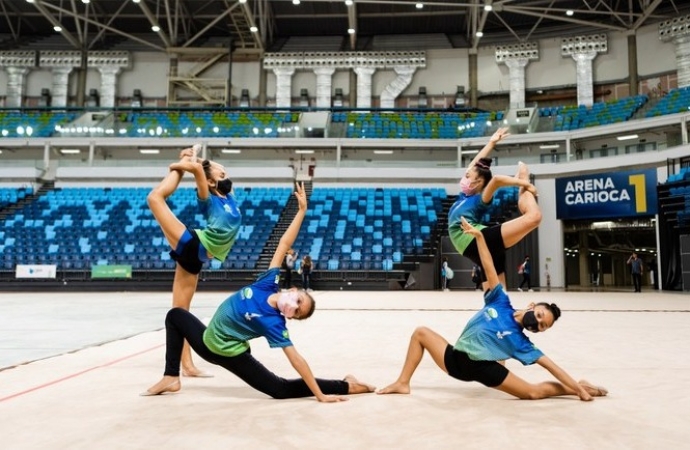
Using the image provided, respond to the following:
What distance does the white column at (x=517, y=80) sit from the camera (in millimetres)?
31688

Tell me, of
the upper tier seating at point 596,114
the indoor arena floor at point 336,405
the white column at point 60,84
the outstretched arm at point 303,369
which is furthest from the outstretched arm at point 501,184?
the white column at point 60,84

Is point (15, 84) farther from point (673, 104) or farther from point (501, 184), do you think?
point (501, 184)

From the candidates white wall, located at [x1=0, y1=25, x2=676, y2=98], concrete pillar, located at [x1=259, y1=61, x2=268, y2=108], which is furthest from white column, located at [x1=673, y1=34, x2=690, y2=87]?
concrete pillar, located at [x1=259, y1=61, x2=268, y2=108]

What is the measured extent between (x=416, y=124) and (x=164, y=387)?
2610 centimetres

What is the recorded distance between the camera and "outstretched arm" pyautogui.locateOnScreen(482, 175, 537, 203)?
158 inches

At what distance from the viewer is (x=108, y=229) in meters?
22.7

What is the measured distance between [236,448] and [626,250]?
3432 cm

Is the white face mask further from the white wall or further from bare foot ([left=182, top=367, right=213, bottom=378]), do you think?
the white wall

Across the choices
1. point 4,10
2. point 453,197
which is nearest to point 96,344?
point 453,197

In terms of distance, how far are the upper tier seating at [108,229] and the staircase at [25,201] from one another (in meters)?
0.48

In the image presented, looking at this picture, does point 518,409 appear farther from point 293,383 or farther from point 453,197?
point 453,197

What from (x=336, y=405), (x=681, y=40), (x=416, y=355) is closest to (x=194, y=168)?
(x=336, y=405)

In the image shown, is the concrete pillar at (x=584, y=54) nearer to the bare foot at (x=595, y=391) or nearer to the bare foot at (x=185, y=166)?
the bare foot at (x=595, y=391)

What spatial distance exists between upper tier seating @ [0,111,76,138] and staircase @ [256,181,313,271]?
1347 centimetres
